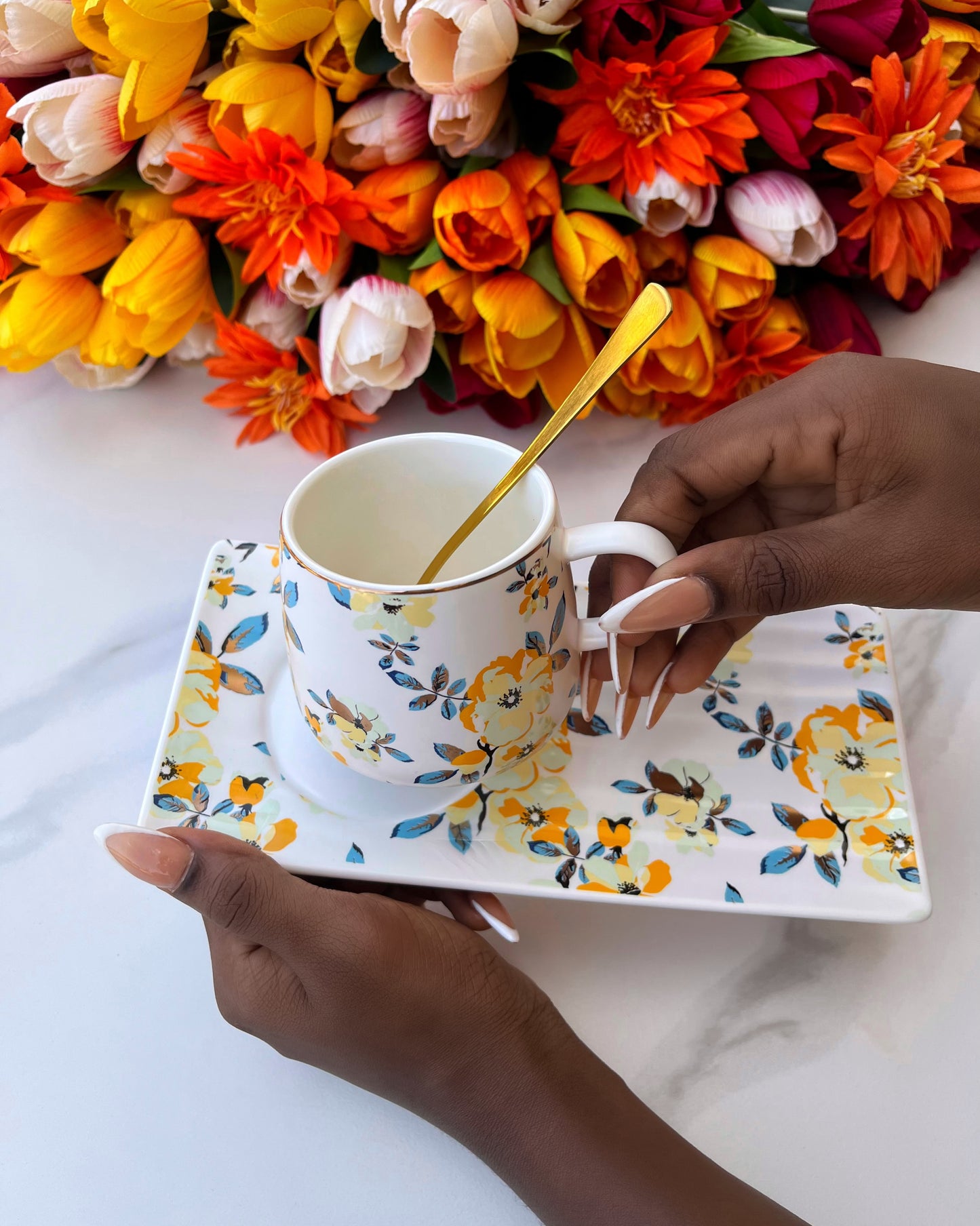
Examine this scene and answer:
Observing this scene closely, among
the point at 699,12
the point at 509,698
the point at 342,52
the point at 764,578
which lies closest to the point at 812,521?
the point at 764,578

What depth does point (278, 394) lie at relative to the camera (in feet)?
2.65

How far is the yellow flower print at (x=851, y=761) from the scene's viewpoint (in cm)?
57

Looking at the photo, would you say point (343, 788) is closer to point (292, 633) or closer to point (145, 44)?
point (292, 633)

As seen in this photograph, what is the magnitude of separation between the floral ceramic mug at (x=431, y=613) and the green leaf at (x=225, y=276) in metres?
0.27

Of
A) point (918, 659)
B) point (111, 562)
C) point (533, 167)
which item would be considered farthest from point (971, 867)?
point (111, 562)

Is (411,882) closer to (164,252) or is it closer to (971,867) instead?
(971,867)

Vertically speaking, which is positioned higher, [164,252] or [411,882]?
[164,252]

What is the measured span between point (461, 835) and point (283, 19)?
18.7 inches

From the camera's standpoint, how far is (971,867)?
59cm

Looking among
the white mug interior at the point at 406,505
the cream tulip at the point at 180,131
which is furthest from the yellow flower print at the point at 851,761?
the cream tulip at the point at 180,131

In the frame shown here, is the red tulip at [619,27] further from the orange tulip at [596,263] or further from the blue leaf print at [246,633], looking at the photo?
the blue leaf print at [246,633]

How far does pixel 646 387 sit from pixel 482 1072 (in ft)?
1.58

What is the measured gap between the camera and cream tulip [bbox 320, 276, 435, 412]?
2.28 ft

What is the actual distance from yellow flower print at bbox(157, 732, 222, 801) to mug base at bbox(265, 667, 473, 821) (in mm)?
35
